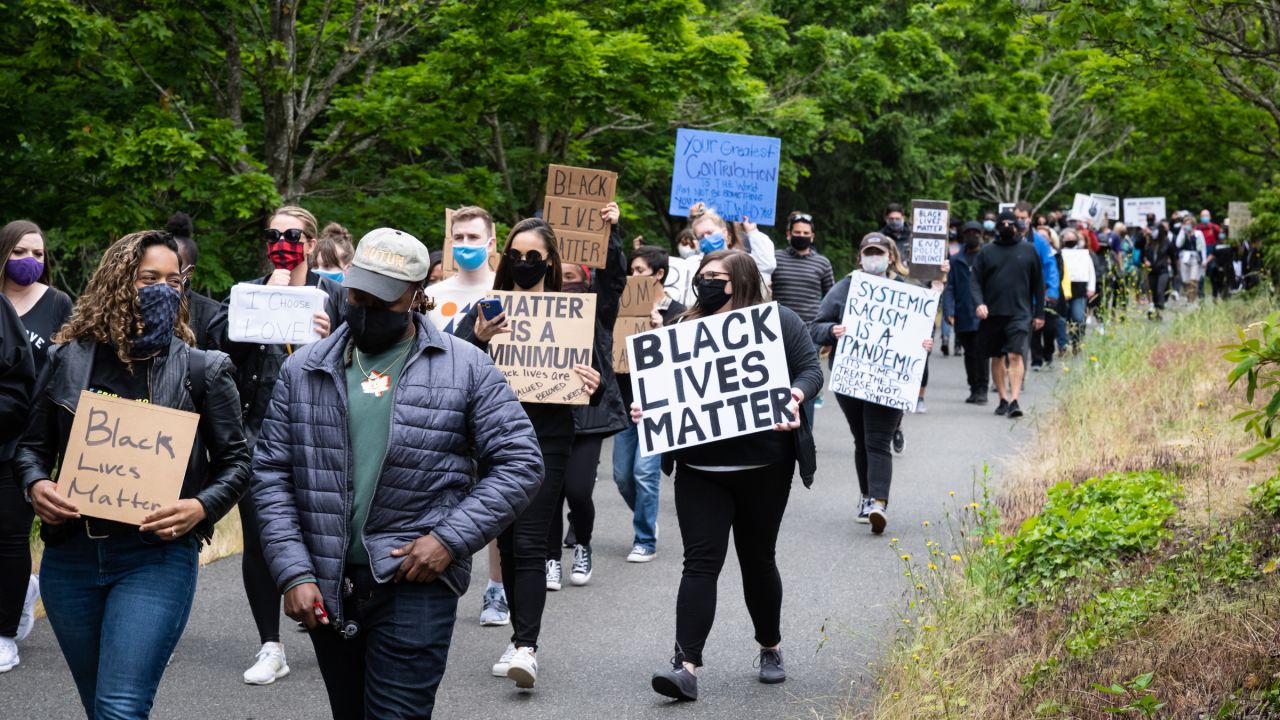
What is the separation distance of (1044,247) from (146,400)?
17.0 meters

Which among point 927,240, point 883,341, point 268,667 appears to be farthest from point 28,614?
point 927,240

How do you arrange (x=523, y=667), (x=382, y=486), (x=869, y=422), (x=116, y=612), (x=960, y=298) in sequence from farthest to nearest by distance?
1. (x=960, y=298)
2. (x=869, y=422)
3. (x=523, y=667)
4. (x=116, y=612)
5. (x=382, y=486)

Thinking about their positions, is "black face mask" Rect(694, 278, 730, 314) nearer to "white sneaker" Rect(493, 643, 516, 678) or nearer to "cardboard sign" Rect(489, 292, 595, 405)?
"cardboard sign" Rect(489, 292, 595, 405)

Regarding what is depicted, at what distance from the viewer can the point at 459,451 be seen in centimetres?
421

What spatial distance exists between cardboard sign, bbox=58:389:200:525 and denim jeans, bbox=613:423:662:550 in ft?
15.9

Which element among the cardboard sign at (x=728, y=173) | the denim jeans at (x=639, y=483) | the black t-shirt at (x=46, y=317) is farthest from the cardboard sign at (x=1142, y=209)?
the black t-shirt at (x=46, y=317)

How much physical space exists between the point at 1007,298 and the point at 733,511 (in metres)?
10.4

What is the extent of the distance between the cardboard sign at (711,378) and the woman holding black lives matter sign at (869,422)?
330 centimetres

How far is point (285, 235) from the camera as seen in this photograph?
6.38m

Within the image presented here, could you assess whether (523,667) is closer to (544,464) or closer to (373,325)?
(544,464)

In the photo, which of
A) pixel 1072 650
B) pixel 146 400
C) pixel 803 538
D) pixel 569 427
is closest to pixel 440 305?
pixel 569 427

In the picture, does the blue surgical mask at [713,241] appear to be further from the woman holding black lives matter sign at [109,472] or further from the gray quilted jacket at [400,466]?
the gray quilted jacket at [400,466]

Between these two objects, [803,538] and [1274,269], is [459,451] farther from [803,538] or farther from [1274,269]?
[1274,269]

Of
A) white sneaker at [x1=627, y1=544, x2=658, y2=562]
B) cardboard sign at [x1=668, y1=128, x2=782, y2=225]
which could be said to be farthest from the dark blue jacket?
white sneaker at [x1=627, y1=544, x2=658, y2=562]
